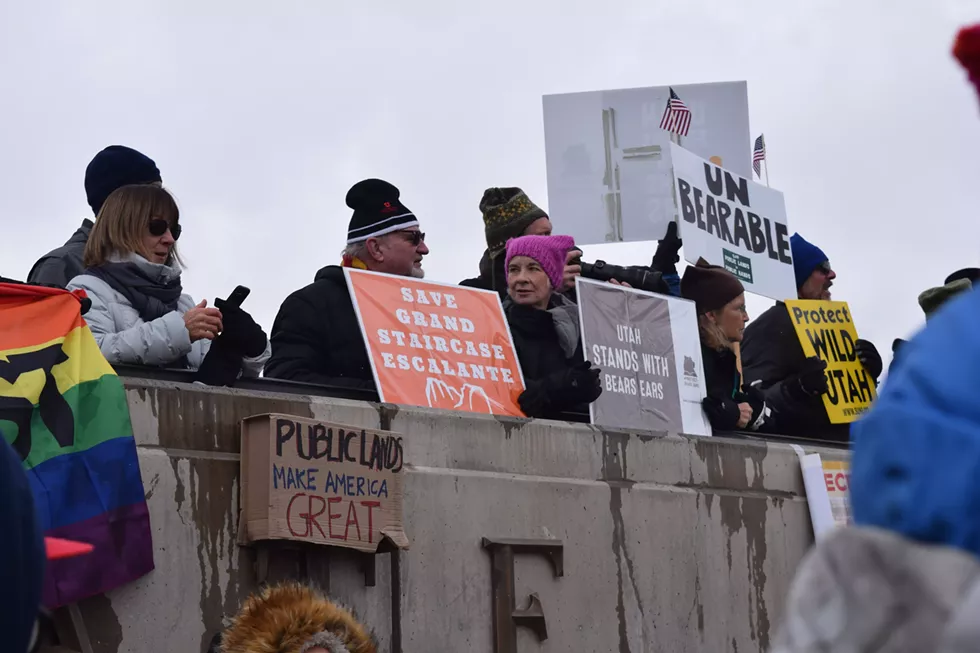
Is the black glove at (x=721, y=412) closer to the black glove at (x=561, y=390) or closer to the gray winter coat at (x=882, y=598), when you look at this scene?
the black glove at (x=561, y=390)

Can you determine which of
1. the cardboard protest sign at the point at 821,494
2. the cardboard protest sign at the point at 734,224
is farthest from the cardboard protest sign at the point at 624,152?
the cardboard protest sign at the point at 821,494

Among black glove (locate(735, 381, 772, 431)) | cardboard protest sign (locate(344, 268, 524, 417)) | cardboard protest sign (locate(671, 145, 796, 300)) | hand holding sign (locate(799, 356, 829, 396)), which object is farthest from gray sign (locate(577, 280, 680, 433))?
hand holding sign (locate(799, 356, 829, 396))

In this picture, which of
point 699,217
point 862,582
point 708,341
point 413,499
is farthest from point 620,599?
point 862,582

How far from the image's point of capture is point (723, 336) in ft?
29.3

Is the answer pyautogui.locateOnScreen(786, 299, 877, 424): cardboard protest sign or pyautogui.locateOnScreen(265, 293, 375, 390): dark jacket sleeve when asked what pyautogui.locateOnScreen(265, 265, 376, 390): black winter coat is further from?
pyautogui.locateOnScreen(786, 299, 877, 424): cardboard protest sign

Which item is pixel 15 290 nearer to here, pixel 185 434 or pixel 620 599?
pixel 185 434

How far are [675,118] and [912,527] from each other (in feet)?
31.3

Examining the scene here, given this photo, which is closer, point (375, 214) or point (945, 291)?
point (375, 214)

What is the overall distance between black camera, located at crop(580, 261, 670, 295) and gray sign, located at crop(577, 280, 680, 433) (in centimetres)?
27

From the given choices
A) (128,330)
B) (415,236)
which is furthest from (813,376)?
(128,330)

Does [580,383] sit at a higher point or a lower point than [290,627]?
higher

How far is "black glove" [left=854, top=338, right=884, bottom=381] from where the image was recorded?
9.80 m

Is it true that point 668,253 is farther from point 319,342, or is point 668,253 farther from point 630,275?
point 319,342

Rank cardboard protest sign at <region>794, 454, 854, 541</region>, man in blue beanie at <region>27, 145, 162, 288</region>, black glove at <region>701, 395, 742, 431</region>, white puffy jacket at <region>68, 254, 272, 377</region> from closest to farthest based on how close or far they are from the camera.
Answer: white puffy jacket at <region>68, 254, 272, 377</region>, man in blue beanie at <region>27, 145, 162, 288</region>, black glove at <region>701, 395, 742, 431</region>, cardboard protest sign at <region>794, 454, 854, 541</region>
